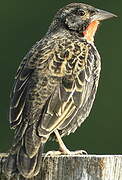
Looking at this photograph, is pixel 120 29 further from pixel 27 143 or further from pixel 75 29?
pixel 27 143

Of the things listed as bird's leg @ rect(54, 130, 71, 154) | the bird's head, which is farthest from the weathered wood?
the bird's head

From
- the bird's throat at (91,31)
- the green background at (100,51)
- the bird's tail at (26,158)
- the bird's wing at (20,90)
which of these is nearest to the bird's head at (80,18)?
the bird's throat at (91,31)

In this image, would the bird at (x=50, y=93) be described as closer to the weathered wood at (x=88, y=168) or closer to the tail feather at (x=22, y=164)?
the tail feather at (x=22, y=164)

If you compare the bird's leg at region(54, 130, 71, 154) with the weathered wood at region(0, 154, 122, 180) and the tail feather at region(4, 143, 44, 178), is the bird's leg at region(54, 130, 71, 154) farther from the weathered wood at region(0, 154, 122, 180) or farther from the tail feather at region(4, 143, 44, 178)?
the weathered wood at region(0, 154, 122, 180)

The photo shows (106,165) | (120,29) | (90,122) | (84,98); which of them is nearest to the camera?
(106,165)

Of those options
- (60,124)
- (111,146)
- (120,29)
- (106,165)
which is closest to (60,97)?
(60,124)

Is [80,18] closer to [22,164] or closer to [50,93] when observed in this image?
[50,93]
